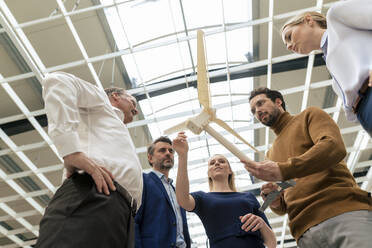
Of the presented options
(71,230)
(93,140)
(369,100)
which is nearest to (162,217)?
(93,140)

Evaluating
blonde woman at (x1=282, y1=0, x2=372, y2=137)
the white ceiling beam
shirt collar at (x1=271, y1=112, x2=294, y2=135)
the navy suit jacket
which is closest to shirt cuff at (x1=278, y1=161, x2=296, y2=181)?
blonde woman at (x1=282, y1=0, x2=372, y2=137)

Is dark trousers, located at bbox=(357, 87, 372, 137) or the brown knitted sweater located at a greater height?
dark trousers, located at bbox=(357, 87, 372, 137)

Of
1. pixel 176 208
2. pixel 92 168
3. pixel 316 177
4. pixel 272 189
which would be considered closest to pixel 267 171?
pixel 316 177

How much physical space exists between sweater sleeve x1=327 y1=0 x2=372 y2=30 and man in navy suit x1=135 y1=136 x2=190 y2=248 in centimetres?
232

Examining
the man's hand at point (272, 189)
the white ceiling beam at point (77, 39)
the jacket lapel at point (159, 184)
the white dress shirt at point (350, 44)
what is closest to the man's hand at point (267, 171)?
the man's hand at point (272, 189)

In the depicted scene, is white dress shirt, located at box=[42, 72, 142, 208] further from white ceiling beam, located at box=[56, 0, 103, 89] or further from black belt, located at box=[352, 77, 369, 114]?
white ceiling beam, located at box=[56, 0, 103, 89]

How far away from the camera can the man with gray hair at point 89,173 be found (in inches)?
72.9

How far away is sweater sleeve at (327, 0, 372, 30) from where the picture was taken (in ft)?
6.40

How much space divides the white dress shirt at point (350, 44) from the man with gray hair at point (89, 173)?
4.98ft

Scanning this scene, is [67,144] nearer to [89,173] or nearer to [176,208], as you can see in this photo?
[89,173]

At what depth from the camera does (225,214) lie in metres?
3.33

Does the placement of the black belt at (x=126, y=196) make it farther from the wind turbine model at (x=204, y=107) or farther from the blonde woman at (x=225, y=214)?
the wind turbine model at (x=204, y=107)

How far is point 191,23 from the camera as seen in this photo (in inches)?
441

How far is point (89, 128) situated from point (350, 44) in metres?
1.87
